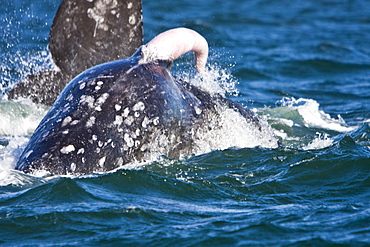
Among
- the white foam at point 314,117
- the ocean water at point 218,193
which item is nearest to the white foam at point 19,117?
the ocean water at point 218,193

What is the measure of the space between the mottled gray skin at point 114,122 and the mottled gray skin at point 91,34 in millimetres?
2325

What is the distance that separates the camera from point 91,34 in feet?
30.1

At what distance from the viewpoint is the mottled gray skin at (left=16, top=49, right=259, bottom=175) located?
587 cm

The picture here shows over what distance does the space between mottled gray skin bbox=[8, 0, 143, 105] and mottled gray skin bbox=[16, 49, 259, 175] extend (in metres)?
2.33

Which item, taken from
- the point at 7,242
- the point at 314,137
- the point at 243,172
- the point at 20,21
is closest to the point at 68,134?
the point at 7,242

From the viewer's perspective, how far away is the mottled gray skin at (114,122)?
5.87m

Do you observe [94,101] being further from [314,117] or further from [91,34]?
[314,117]

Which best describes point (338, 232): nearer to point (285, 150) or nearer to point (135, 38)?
point (285, 150)

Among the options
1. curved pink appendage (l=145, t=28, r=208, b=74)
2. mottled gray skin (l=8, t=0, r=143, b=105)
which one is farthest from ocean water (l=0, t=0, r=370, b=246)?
curved pink appendage (l=145, t=28, r=208, b=74)

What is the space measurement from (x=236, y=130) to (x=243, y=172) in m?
0.98

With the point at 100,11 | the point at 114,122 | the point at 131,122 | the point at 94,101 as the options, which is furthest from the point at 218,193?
the point at 100,11

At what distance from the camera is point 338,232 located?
4.93 m

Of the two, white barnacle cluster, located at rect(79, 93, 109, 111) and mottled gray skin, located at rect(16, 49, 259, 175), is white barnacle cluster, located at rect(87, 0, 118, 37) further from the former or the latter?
white barnacle cluster, located at rect(79, 93, 109, 111)

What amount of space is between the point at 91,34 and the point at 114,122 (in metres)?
3.43
